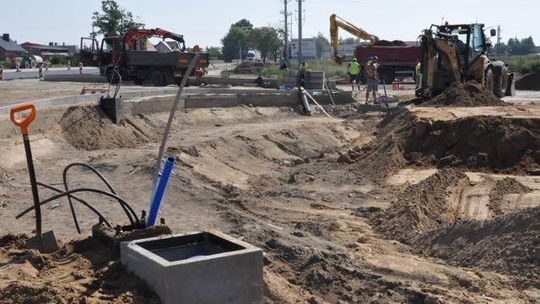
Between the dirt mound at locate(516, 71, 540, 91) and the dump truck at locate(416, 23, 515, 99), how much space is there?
16.8m

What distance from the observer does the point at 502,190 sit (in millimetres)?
11125

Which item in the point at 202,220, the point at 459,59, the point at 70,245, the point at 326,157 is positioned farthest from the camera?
the point at 459,59

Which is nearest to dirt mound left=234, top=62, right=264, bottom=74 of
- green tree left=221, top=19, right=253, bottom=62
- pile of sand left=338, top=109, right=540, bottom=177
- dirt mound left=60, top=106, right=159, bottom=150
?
dirt mound left=60, top=106, right=159, bottom=150

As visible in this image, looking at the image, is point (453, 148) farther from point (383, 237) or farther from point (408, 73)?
point (408, 73)

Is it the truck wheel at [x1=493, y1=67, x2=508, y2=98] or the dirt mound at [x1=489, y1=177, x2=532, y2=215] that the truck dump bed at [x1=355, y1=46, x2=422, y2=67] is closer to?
the truck wheel at [x1=493, y1=67, x2=508, y2=98]

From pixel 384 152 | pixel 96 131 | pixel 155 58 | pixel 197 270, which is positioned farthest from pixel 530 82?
pixel 197 270

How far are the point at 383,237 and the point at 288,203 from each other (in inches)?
99.2

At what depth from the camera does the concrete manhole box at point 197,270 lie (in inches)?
174

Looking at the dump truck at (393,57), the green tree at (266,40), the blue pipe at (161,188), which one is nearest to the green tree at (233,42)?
the green tree at (266,40)

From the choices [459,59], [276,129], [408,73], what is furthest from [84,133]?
[408,73]

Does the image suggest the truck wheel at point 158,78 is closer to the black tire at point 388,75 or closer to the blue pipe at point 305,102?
the blue pipe at point 305,102

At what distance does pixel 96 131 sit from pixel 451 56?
1152 cm

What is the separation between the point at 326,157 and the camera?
656 inches

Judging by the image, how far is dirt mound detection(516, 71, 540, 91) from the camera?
37.4m
